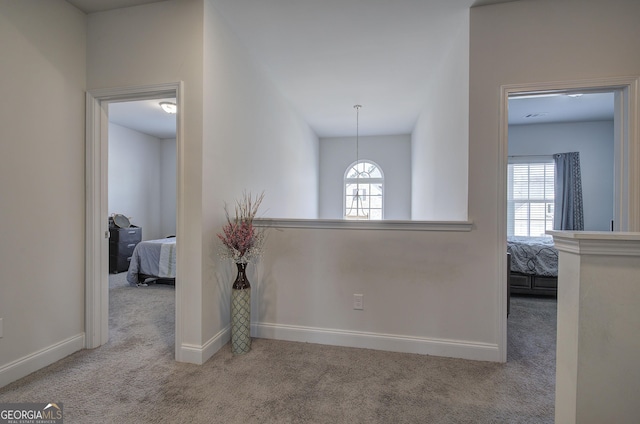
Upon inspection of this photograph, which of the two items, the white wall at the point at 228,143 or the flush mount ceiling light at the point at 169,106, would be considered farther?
the flush mount ceiling light at the point at 169,106

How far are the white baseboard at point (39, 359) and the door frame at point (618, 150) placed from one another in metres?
3.22

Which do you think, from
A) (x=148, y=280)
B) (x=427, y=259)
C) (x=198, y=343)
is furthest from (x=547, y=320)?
(x=148, y=280)

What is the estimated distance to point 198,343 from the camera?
2037mm

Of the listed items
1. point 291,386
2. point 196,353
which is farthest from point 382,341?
point 196,353

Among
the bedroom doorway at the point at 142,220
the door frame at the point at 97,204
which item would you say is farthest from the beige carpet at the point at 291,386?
the bedroom doorway at the point at 142,220

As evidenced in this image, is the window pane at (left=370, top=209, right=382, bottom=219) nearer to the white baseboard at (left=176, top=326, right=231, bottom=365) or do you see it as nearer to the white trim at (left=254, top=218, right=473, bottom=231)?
the white trim at (left=254, top=218, right=473, bottom=231)

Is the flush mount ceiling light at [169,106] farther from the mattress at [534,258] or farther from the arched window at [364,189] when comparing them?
the mattress at [534,258]

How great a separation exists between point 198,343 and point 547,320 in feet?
11.0

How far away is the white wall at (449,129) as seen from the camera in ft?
7.49

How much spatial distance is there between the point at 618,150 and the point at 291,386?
277 cm

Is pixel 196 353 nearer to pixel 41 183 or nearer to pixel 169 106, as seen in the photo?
pixel 41 183

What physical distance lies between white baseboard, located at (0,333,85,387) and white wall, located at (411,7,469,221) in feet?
10.4

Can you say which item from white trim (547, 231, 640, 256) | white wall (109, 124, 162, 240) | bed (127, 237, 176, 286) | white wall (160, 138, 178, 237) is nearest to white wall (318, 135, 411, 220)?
white wall (160, 138, 178, 237)

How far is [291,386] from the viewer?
5.82ft
